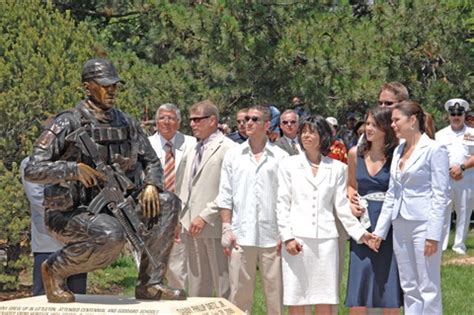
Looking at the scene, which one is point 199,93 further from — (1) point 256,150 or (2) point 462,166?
(1) point 256,150

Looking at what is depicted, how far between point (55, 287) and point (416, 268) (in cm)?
279

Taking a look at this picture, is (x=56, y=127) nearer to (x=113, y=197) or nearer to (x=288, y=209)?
(x=113, y=197)

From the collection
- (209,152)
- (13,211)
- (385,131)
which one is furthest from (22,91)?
(385,131)

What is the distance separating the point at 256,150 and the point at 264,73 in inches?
270

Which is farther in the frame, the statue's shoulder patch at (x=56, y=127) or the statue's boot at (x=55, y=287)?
the statue's boot at (x=55, y=287)

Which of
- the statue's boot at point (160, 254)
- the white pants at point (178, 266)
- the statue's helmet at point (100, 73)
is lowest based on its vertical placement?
the white pants at point (178, 266)

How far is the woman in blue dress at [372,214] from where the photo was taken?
33.4ft

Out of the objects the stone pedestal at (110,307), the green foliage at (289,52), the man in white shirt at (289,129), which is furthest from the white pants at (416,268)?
the green foliage at (289,52)

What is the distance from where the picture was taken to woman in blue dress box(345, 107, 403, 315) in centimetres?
1017

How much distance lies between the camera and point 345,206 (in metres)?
10.4

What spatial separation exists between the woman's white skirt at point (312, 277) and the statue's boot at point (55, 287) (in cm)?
205

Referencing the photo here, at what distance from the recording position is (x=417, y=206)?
988 centimetres

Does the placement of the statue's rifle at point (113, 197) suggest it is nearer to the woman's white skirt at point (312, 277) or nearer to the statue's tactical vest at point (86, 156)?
the statue's tactical vest at point (86, 156)

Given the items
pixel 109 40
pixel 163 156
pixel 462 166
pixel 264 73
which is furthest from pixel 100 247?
pixel 109 40
